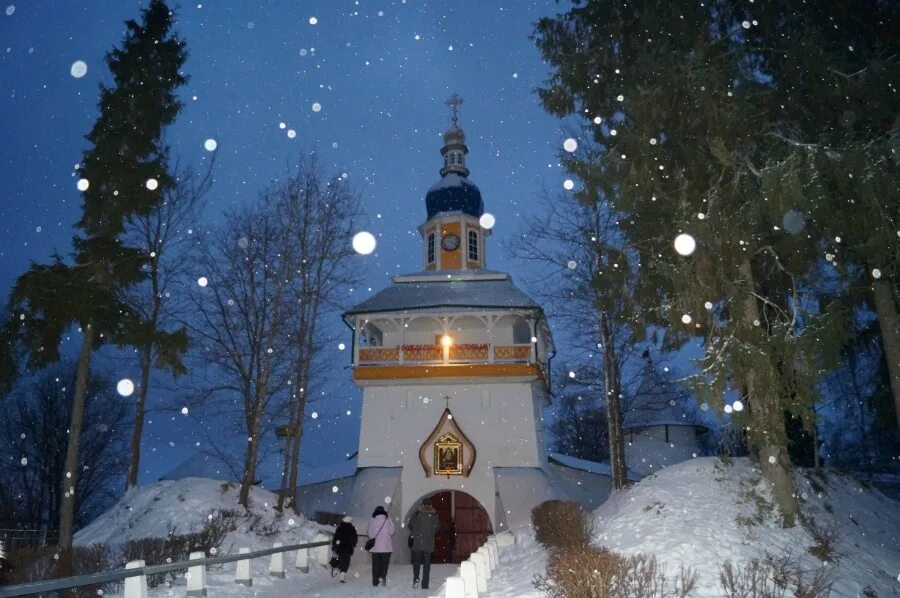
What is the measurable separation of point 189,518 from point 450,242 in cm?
1644

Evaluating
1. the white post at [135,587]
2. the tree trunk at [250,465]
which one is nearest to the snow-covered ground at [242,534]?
the tree trunk at [250,465]

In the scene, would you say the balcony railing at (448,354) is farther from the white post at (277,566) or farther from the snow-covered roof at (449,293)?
the white post at (277,566)

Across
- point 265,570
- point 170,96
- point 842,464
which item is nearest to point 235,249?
point 170,96

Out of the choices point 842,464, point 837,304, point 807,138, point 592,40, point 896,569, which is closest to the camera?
point 896,569

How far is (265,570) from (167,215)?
491 inches

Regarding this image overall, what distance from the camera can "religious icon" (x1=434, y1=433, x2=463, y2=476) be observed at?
2239 cm

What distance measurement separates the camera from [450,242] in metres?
28.8

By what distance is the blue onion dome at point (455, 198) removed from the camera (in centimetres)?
2909

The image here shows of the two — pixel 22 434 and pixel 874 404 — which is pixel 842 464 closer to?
pixel 874 404

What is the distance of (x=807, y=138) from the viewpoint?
1138cm

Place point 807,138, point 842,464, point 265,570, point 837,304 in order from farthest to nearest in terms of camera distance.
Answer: point 842,464 < point 265,570 < point 807,138 < point 837,304

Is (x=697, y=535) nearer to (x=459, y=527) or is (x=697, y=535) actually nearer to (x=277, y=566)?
(x=277, y=566)

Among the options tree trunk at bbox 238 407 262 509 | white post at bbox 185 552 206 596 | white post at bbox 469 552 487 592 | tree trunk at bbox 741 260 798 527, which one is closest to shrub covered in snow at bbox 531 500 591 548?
white post at bbox 469 552 487 592

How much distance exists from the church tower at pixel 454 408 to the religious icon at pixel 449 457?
0.03 meters
